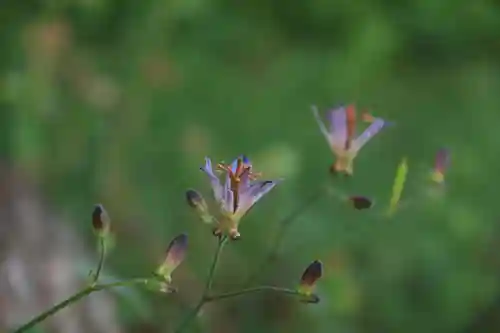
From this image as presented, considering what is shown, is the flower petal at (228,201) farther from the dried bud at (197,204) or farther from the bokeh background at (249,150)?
the bokeh background at (249,150)

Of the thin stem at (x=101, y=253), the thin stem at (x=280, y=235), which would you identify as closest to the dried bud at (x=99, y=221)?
the thin stem at (x=101, y=253)

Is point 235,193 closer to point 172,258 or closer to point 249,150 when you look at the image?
point 172,258

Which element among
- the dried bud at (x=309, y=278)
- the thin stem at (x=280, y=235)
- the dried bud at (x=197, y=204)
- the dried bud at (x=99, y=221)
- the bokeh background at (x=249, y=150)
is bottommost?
the bokeh background at (x=249, y=150)

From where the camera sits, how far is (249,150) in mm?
1879

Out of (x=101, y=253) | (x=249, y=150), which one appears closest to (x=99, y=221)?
(x=101, y=253)

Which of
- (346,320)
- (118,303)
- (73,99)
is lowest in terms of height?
(346,320)

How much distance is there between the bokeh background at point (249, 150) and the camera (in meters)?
1.67

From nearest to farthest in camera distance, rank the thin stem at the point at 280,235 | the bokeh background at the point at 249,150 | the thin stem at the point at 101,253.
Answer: the thin stem at the point at 101,253 → the thin stem at the point at 280,235 → the bokeh background at the point at 249,150

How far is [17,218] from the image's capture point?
1569mm

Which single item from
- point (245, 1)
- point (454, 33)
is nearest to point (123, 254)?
point (245, 1)

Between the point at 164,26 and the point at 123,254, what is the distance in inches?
19.2

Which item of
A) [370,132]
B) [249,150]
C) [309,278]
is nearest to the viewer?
[309,278]

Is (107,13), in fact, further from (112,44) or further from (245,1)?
(245,1)

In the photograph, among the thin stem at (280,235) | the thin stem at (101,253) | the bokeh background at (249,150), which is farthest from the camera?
the bokeh background at (249,150)
